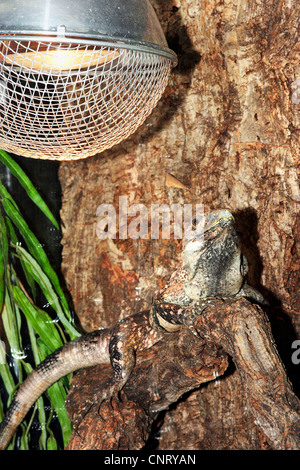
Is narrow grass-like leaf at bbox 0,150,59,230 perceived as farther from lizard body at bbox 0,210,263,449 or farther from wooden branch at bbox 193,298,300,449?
wooden branch at bbox 193,298,300,449

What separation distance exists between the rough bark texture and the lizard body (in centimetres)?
35

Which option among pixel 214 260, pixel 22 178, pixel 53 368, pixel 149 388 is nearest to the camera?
pixel 214 260

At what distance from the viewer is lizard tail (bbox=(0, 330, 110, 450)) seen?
5.91ft

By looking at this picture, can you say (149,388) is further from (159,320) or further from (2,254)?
(2,254)

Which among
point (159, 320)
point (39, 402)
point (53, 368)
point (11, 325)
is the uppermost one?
point (159, 320)

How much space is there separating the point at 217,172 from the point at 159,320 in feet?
2.32

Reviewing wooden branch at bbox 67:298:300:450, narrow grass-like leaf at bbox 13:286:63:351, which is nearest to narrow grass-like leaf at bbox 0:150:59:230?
narrow grass-like leaf at bbox 13:286:63:351

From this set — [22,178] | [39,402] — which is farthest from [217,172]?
[39,402]

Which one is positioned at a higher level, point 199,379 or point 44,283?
point 44,283

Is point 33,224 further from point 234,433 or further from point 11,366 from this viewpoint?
point 234,433

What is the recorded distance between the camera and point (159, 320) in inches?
62.2

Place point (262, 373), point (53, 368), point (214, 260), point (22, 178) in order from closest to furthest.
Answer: point (262, 373) < point (214, 260) < point (53, 368) < point (22, 178)

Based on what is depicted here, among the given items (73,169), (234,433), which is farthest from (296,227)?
(73,169)

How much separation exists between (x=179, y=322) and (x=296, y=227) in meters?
0.65
